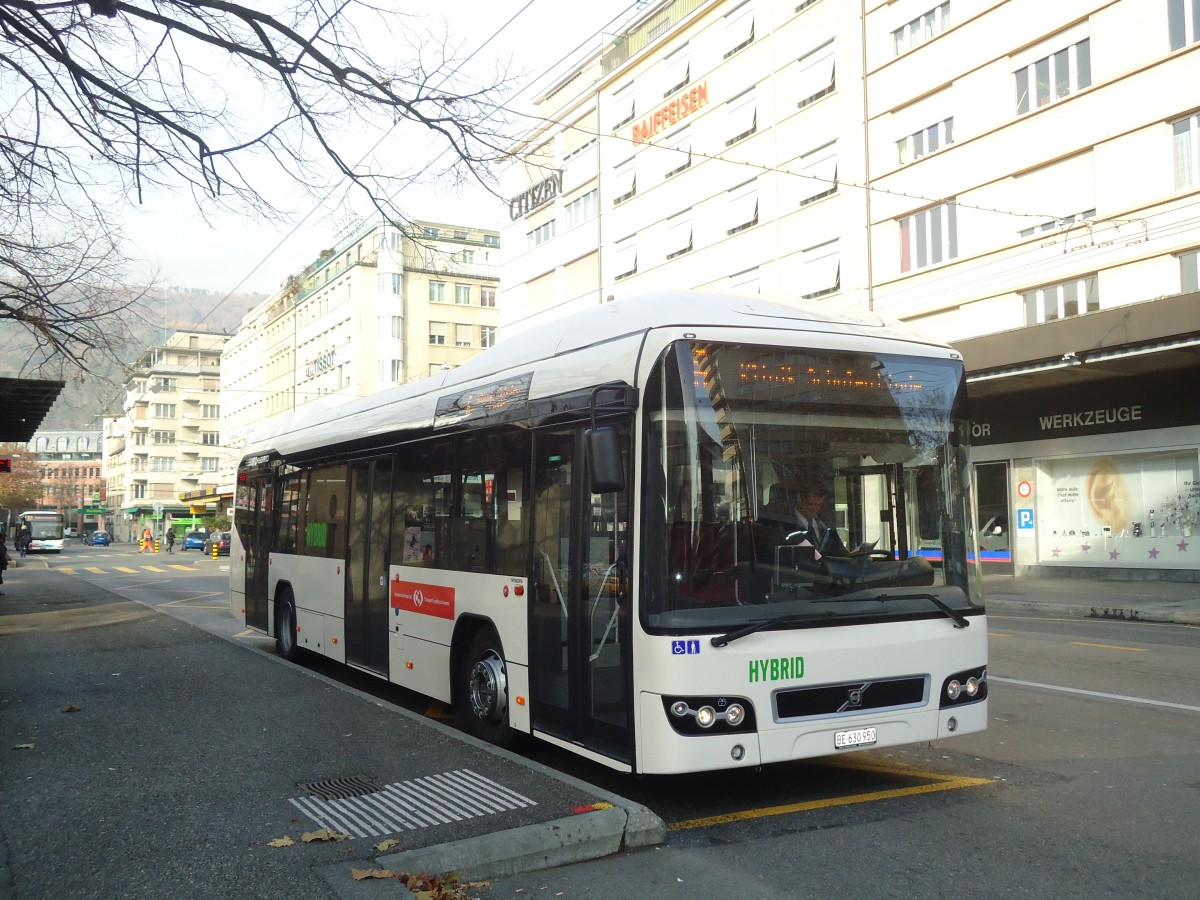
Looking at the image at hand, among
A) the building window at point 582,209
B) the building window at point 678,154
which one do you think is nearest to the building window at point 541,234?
the building window at point 582,209

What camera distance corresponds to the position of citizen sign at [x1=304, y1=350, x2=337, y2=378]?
75625 millimetres

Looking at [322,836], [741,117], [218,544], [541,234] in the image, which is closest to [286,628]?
[322,836]

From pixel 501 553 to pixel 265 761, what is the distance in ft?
6.50

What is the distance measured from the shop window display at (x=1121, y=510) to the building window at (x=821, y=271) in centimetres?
813

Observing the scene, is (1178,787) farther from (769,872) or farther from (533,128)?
(533,128)

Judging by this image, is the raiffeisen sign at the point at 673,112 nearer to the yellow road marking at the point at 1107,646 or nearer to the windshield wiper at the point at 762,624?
the yellow road marking at the point at 1107,646

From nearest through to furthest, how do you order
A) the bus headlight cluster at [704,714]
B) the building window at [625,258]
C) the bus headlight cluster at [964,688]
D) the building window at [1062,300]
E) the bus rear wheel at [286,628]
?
the bus headlight cluster at [704,714]
the bus headlight cluster at [964,688]
the bus rear wheel at [286,628]
the building window at [1062,300]
the building window at [625,258]

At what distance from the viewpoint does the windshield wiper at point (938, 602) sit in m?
5.93

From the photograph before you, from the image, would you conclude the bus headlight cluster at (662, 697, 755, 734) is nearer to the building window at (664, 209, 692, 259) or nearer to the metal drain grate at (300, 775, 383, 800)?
the metal drain grate at (300, 775, 383, 800)

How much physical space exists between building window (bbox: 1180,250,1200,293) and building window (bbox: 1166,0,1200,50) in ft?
14.3

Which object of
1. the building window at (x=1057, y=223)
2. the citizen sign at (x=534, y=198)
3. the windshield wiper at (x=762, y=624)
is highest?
the citizen sign at (x=534, y=198)


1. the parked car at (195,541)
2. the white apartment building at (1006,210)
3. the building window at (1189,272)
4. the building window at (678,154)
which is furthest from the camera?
the parked car at (195,541)

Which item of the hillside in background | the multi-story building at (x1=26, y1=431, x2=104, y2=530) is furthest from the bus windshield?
the multi-story building at (x1=26, y1=431, x2=104, y2=530)

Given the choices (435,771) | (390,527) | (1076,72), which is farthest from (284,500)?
(1076,72)
